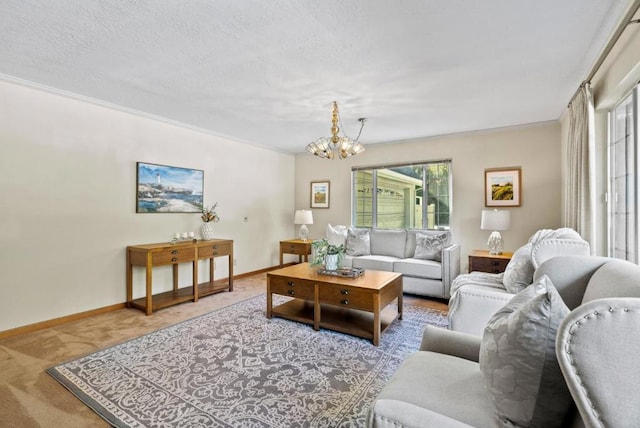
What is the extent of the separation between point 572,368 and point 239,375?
215 cm

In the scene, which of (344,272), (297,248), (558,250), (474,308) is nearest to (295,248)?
(297,248)

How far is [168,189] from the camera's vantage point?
4289mm

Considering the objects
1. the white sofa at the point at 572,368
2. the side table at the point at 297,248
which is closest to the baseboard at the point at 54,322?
the side table at the point at 297,248

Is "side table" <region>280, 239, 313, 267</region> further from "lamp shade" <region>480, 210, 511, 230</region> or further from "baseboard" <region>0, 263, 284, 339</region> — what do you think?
"lamp shade" <region>480, 210, 511, 230</region>

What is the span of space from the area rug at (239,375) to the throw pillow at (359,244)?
6.23ft

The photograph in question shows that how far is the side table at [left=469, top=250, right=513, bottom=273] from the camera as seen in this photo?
3.89 meters

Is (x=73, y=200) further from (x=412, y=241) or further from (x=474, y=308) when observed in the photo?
(x=412, y=241)

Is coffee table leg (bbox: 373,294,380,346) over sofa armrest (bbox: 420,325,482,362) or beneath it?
beneath

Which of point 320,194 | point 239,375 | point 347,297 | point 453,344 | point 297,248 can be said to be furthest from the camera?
point 320,194

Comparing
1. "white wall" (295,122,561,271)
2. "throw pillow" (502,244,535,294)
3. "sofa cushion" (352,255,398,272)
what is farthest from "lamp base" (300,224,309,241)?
"throw pillow" (502,244,535,294)

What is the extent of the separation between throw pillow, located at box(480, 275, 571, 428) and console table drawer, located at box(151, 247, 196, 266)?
3.66 m

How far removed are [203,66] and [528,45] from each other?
264cm

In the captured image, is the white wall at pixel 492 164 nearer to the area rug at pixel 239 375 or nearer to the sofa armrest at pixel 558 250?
the area rug at pixel 239 375

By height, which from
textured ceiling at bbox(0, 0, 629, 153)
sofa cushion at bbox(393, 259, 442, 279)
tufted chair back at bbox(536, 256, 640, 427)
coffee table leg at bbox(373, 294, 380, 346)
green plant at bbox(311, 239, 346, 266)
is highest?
textured ceiling at bbox(0, 0, 629, 153)
